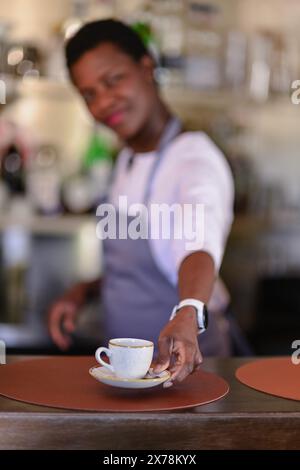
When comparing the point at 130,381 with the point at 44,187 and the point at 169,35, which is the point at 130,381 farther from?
the point at 169,35

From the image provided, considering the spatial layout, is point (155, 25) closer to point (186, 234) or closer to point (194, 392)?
point (186, 234)

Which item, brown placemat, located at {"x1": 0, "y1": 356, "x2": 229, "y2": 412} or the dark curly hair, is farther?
the dark curly hair

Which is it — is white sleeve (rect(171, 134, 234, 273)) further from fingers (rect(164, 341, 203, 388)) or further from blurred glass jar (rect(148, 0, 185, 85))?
blurred glass jar (rect(148, 0, 185, 85))

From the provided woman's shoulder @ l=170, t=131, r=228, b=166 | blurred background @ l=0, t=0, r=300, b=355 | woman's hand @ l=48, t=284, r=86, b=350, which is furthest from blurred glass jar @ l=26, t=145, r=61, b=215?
woman's shoulder @ l=170, t=131, r=228, b=166

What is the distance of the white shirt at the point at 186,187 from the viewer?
1509 millimetres

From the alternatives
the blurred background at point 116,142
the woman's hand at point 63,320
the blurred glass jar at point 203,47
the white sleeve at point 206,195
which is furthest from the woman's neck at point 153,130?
the blurred glass jar at point 203,47

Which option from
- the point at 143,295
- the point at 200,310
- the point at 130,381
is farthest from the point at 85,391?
the point at 143,295

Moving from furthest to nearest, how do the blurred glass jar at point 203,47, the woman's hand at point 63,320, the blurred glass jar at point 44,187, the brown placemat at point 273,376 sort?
the blurred glass jar at point 203,47
the blurred glass jar at point 44,187
the woman's hand at point 63,320
the brown placemat at point 273,376

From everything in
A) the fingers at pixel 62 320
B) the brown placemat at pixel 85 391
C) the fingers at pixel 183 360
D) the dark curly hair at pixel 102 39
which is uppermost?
the dark curly hair at pixel 102 39

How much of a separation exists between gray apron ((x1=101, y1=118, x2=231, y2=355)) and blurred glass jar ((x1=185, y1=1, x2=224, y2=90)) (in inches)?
47.1

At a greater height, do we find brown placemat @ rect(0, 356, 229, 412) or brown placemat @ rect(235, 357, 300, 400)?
brown placemat @ rect(0, 356, 229, 412)

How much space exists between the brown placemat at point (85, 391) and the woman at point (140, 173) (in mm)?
363

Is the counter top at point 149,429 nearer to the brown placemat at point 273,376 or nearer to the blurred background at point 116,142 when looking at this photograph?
the brown placemat at point 273,376

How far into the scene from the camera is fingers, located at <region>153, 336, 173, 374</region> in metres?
1.15
